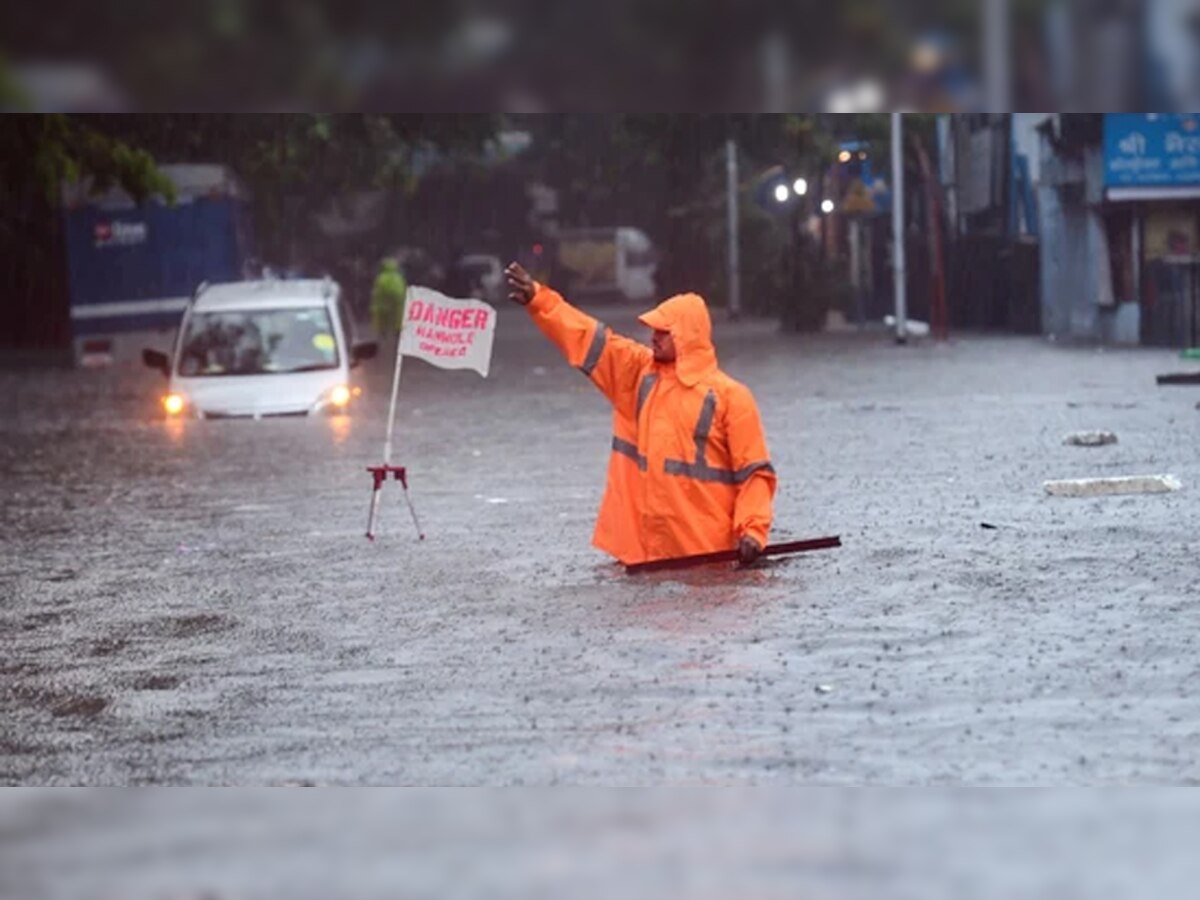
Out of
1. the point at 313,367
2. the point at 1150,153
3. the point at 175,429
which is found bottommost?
the point at 175,429

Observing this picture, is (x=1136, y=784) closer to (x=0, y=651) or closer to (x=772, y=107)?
(x=772, y=107)

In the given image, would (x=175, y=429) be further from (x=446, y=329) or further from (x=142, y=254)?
(x=142, y=254)

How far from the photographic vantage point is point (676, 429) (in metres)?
11.1

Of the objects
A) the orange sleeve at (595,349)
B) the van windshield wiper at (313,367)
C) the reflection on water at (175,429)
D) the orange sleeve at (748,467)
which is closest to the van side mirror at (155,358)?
the reflection on water at (175,429)

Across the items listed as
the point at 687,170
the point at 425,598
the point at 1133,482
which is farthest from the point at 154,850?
the point at 687,170

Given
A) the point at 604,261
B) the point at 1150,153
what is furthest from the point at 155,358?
the point at 604,261

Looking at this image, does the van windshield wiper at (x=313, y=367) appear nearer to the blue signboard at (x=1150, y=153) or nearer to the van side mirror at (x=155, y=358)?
the van side mirror at (x=155, y=358)

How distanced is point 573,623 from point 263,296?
1285 cm

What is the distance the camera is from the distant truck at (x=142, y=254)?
39656 millimetres

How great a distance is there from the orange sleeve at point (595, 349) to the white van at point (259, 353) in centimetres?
1057

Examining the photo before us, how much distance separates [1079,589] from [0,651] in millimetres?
4672

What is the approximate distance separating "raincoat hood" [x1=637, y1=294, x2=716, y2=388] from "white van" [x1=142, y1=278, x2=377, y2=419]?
1069 centimetres

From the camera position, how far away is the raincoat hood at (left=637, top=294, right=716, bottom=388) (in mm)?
11156

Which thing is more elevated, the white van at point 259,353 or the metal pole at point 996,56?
the metal pole at point 996,56
